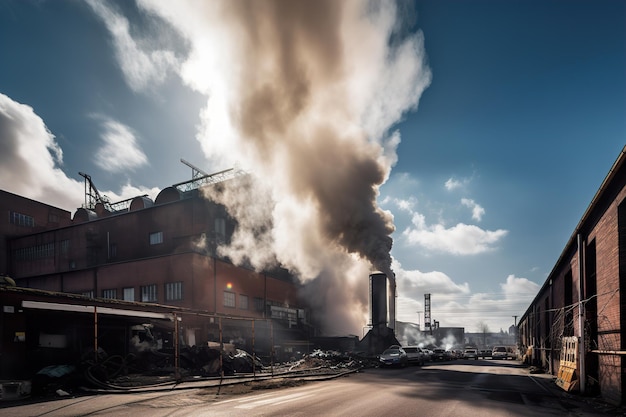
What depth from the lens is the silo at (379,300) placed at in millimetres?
29016

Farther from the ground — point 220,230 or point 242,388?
point 220,230

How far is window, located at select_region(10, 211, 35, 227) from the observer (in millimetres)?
50844

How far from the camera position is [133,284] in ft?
123

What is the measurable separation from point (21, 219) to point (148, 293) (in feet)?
88.5

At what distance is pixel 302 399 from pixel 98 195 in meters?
→ 60.9

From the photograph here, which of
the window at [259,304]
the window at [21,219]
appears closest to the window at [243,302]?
the window at [259,304]

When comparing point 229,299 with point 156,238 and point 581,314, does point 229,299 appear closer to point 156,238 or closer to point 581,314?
point 156,238

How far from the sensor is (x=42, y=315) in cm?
1644

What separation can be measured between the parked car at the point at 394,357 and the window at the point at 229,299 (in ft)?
52.8

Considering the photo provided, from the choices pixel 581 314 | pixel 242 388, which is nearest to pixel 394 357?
pixel 581 314

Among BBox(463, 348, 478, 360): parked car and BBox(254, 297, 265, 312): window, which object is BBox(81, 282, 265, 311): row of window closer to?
BBox(254, 297, 265, 312): window

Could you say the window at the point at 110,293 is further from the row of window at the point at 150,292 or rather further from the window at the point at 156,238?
the window at the point at 156,238

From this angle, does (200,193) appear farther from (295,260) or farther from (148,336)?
(148,336)

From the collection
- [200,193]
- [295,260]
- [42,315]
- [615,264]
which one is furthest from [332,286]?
[615,264]
